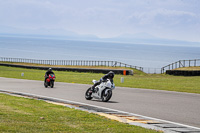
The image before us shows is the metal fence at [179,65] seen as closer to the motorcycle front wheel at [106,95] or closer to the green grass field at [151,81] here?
the green grass field at [151,81]

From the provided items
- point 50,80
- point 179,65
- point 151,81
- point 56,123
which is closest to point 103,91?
point 56,123

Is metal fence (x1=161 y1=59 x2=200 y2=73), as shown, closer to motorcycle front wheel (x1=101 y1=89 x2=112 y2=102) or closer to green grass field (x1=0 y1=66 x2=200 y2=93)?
green grass field (x1=0 y1=66 x2=200 y2=93)

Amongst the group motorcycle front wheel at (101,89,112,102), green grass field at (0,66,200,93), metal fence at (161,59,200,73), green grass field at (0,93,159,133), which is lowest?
green grass field at (0,93,159,133)

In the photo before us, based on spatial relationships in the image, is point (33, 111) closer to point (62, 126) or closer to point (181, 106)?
point (62, 126)

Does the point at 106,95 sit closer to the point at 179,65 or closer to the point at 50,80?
the point at 50,80

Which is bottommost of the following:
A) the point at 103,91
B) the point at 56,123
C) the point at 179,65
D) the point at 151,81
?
the point at 56,123

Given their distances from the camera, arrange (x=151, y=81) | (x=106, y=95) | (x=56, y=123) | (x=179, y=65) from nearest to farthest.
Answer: (x=56, y=123) → (x=106, y=95) → (x=151, y=81) → (x=179, y=65)

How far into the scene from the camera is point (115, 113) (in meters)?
11.7

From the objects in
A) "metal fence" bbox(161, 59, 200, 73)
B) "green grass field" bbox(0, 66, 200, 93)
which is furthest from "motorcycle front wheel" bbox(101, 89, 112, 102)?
"metal fence" bbox(161, 59, 200, 73)

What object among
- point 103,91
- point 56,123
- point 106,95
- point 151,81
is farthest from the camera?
point 151,81

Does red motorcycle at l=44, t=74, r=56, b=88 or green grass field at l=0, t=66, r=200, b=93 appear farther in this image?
green grass field at l=0, t=66, r=200, b=93

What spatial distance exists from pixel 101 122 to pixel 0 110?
132 inches

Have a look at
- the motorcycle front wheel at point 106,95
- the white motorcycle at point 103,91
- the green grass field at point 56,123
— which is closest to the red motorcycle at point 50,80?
the white motorcycle at point 103,91

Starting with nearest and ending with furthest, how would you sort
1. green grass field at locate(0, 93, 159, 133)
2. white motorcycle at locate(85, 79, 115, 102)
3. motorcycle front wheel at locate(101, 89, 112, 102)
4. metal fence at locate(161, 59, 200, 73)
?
green grass field at locate(0, 93, 159, 133), white motorcycle at locate(85, 79, 115, 102), motorcycle front wheel at locate(101, 89, 112, 102), metal fence at locate(161, 59, 200, 73)
